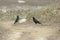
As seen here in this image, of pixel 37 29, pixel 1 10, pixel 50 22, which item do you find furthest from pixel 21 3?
pixel 37 29

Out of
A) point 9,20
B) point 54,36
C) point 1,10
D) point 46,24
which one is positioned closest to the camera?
point 54,36

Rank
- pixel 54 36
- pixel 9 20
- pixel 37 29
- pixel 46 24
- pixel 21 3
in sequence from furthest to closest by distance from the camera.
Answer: pixel 21 3 < pixel 9 20 < pixel 46 24 < pixel 37 29 < pixel 54 36

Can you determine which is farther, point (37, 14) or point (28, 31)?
point (37, 14)

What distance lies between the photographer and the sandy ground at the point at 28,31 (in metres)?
13.4

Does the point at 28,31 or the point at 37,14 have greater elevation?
the point at 28,31

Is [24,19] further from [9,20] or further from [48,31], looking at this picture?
[48,31]

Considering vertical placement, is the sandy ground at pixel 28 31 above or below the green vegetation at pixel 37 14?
above

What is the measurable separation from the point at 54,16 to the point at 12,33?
477 cm

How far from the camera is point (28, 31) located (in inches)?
567

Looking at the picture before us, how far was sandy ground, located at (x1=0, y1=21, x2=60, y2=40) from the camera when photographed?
13419 millimetres

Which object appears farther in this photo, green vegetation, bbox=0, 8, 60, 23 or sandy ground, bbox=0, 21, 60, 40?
green vegetation, bbox=0, 8, 60, 23

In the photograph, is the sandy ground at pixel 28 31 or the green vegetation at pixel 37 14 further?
the green vegetation at pixel 37 14

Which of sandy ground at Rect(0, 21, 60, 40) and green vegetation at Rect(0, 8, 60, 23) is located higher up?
sandy ground at Rect(0, 21, 60, 40)

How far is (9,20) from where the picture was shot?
17391mm
